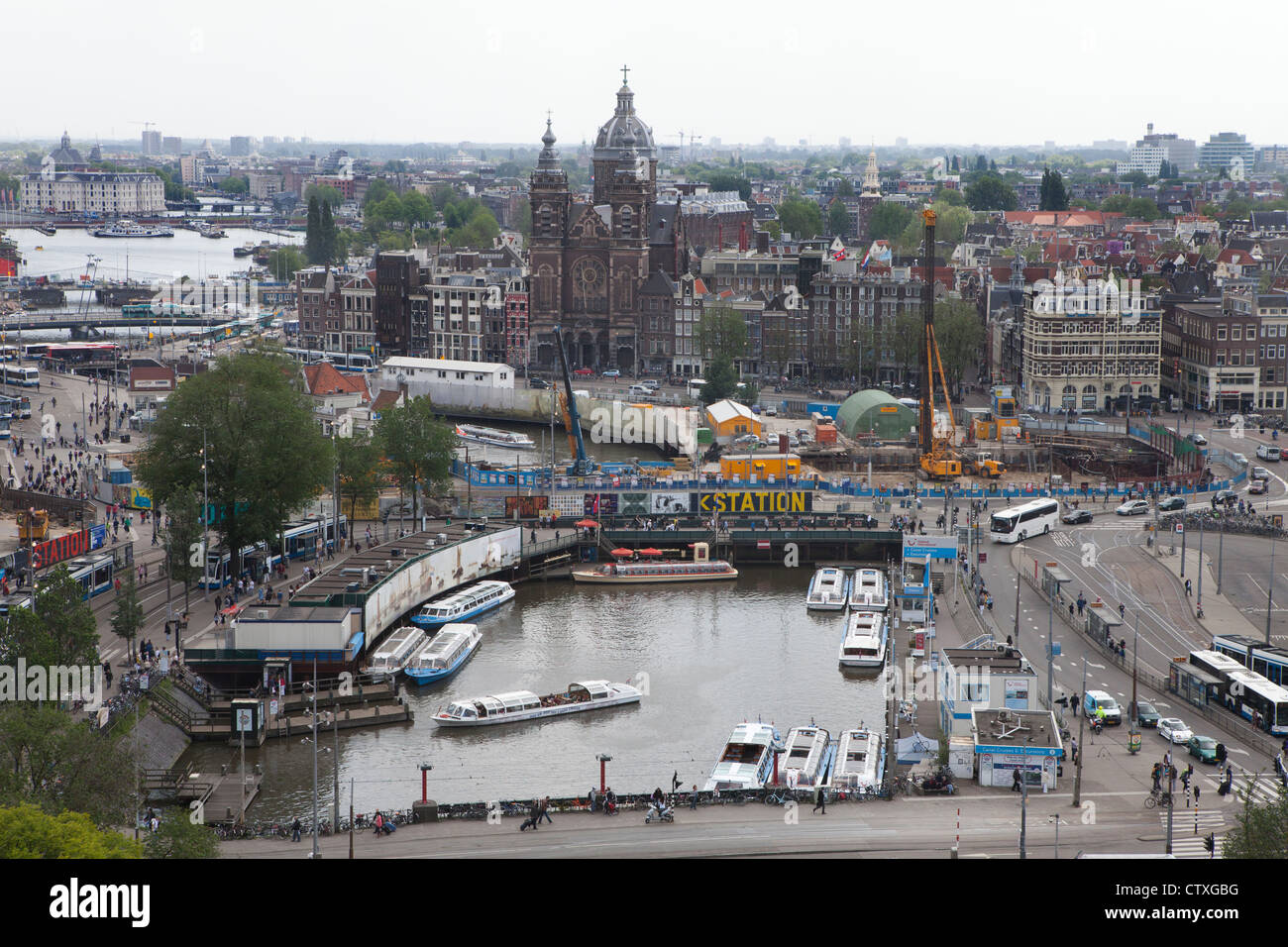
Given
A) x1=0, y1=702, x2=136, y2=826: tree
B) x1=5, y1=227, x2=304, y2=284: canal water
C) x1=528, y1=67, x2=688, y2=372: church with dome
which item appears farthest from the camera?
x1=5, y1=227, x2=304, y2=284: canal water

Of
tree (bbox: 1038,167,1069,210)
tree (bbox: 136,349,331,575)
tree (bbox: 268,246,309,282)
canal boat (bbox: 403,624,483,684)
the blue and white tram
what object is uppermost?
tree (bbox: 1038,167,1069,210)

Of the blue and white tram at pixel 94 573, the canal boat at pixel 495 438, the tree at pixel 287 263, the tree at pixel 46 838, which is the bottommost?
the blue and white tram at pixel 94 573

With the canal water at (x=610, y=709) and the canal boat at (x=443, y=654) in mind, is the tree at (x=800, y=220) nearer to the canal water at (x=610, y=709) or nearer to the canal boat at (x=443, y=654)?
the canal water at (x=610, y=709)

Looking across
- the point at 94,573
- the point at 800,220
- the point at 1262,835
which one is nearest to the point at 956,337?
the point at 94,573

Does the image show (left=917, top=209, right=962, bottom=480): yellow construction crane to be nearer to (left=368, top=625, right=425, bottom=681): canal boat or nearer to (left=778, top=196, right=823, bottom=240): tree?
(left=368, top=625, right=425, bottom=681): canal boat

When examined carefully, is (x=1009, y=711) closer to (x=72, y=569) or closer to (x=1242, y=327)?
(x=72, y=569)

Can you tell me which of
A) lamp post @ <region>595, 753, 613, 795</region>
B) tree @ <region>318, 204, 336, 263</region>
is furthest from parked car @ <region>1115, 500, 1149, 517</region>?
tree @ <region>318, 204, 336, 263</region>

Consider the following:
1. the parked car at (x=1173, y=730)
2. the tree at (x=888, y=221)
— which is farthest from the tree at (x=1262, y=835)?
the tree at (x=888, y=221)
